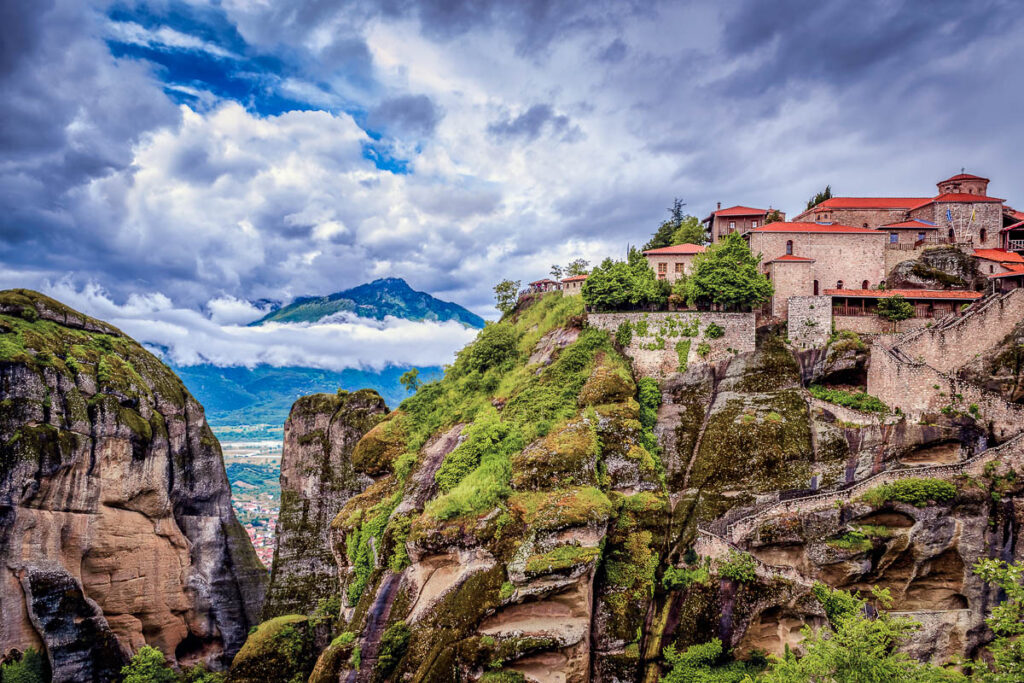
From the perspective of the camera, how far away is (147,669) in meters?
29.2

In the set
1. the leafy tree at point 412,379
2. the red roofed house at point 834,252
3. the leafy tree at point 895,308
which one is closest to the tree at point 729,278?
the red roofed house at point 834,252

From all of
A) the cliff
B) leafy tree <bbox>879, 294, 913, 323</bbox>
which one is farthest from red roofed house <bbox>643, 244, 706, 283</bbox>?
leafy tree <bbox>879, 294, 913, 323</bbox>

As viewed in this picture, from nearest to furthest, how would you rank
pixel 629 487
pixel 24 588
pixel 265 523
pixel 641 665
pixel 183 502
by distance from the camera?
pixel 641 665 < pixel 629 487 < pixel 24 588 < pixel 183 502 < pixel 265 523

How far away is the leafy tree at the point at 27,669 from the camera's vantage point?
2606 cm

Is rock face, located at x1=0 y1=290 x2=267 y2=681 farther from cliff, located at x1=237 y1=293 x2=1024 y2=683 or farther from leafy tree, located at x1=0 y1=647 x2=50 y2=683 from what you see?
cliff, located at x1=237 y1=293 x2=1024 y2=683

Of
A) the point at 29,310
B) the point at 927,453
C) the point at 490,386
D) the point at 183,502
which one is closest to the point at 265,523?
the point at 183,502

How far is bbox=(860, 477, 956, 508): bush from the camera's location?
23234 mm

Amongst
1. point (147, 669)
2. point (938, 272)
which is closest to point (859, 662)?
point (938, 272)

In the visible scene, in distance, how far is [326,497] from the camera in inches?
1483

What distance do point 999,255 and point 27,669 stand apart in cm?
5720

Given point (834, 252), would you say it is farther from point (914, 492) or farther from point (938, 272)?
point (914, 492)

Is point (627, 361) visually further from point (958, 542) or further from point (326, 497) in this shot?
point (326, 497)

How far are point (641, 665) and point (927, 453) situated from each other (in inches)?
615

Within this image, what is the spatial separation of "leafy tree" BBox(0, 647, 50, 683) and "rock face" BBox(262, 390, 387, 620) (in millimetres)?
10981
